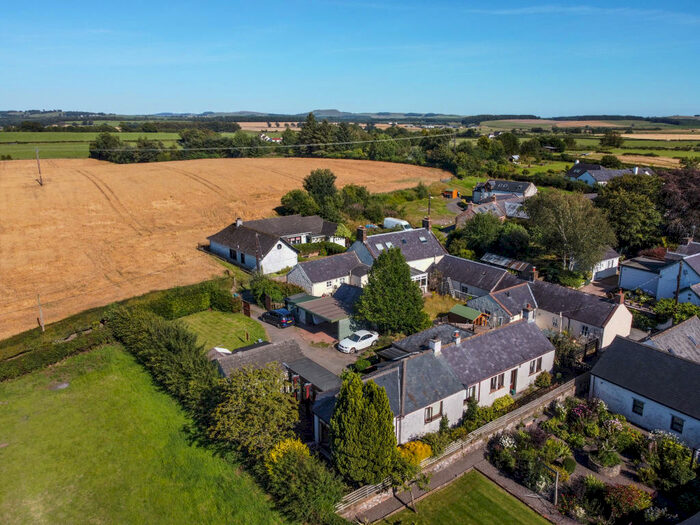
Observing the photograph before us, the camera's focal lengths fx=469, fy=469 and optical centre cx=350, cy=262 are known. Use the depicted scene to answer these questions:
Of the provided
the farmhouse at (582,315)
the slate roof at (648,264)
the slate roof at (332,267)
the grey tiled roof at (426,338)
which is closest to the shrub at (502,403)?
the grey tiled roof at (426,338)

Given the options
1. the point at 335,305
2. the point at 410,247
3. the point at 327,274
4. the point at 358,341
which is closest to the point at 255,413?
the point at 358,341

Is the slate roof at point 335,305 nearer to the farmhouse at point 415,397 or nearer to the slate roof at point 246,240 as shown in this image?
the farmhouse at point 415,397

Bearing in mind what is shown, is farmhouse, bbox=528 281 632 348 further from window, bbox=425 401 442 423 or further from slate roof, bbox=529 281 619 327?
window, bbox=425 401 442 423

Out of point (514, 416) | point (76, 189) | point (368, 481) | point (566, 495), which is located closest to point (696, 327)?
point (514, 416)

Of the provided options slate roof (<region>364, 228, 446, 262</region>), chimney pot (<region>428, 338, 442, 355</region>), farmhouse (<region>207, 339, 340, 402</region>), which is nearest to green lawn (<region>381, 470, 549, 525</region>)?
chimney pot (<region>428, 338, 442, 355</region>)

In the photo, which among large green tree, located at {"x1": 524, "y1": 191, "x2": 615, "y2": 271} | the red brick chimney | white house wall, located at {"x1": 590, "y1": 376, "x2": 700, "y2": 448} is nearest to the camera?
white house wall, located at {"x1": 590, "y1": 376, "x2": 700, "y2": 448}

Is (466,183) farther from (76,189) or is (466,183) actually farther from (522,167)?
Answer: (76,189)
